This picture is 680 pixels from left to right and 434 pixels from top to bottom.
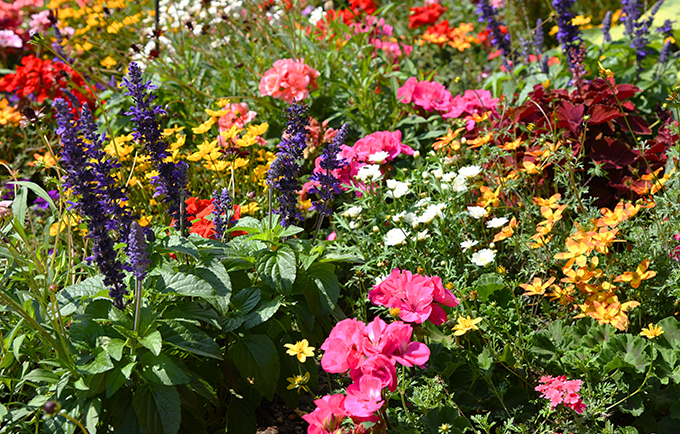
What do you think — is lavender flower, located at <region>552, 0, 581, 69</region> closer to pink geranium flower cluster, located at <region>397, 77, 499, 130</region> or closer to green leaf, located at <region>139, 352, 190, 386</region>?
pink geranium flower cluster, located at <region>397, 77, 499, 130</region>

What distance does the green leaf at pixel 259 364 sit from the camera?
157 cm

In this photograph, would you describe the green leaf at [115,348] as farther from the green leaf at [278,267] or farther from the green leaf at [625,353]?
the green leaf at [625,353]

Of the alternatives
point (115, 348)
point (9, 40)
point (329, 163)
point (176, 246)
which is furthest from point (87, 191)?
point (9, 40)

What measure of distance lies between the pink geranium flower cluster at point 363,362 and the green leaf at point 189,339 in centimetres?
30

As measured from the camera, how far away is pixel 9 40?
16.5 ft

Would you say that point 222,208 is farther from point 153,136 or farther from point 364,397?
point 364,397

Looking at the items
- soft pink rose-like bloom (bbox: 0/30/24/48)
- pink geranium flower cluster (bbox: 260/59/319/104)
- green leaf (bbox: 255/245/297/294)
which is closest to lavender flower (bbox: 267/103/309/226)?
green leaf (bbox: 255/245/297/294)

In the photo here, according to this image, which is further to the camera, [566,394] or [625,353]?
[625,353]

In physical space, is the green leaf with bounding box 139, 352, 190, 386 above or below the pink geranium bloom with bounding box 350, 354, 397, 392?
above

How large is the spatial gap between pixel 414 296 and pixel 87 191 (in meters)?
0.90

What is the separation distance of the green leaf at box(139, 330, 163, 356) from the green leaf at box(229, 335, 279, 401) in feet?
0.97

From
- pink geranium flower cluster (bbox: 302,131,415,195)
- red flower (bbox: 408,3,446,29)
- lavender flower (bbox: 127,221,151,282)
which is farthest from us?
red flower (bbox: 408,3,446,29)

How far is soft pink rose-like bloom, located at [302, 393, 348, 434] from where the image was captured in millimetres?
1374

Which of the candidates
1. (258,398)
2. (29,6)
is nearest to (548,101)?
(258,398)
